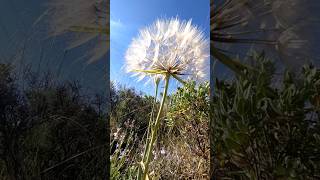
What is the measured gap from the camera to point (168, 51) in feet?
7.94

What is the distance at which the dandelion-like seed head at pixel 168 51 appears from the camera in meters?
2.36

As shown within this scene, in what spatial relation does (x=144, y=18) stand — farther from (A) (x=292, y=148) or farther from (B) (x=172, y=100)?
(A) (x=292, y=148)

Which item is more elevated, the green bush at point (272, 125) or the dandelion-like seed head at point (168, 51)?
the dandelion-like seed head at point (168, 51)

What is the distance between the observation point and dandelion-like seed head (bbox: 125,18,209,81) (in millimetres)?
2363

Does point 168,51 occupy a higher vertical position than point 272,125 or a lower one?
higher

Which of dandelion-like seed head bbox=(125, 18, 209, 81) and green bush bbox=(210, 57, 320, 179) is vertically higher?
dandelion-like seed head bbox=(125, 18, 209, 81)

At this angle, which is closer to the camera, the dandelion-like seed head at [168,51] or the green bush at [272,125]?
the green bush at [272,125]

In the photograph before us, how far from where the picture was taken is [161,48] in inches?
95.9

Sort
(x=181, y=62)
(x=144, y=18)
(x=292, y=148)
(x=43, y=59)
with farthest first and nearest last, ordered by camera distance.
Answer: (x=144, y=18), (x=181, y=62), (x=43, y=59), (x=292, y=148)

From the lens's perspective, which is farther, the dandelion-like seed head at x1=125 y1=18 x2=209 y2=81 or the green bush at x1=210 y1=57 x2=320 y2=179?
the dandelion-like seed head at x1=125 y1=18 x2=209 y2=81

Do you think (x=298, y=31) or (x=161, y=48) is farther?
(x=161, y=48)

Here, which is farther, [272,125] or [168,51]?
[168,51]

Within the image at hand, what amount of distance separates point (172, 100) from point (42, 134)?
0.92 m

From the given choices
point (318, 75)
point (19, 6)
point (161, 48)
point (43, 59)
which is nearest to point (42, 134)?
point (43, 59)
